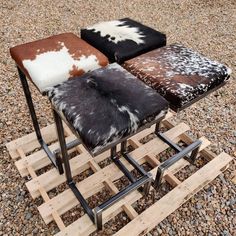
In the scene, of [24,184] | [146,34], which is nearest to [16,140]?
[24,184]

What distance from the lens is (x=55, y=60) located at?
58.6 inches

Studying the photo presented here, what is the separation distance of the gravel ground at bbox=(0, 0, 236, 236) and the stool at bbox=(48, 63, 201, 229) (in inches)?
39.9

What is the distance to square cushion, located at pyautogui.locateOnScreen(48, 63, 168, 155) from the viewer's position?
3.80 feet

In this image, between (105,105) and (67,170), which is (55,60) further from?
(67,170)

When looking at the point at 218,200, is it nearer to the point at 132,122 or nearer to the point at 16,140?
the point at 132,122

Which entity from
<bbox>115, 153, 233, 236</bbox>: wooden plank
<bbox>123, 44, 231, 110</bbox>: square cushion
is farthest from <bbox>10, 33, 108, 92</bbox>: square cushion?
<bbox>115, 153, 233, 236</bbox>: wooden plank

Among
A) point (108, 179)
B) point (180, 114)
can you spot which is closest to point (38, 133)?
point (108, 179)

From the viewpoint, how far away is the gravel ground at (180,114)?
76.2 inches

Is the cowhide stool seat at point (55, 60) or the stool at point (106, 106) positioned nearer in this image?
the stool at point (106, 106)

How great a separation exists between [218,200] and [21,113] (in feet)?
6.44

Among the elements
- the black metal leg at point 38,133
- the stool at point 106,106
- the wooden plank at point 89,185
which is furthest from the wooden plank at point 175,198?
the stool at point 106,106

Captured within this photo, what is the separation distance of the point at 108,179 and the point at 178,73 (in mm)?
1022

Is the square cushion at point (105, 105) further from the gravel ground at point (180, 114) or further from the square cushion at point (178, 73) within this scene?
the gravel ground at point (180, 114)

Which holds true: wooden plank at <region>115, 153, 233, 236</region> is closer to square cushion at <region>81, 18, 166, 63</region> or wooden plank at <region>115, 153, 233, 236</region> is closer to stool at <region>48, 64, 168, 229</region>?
stool at <region>48, 64, 168, 229</region>
